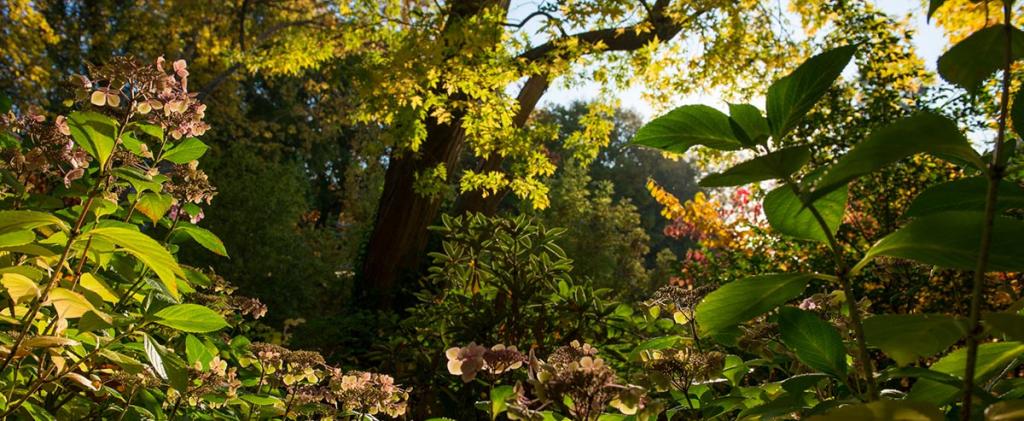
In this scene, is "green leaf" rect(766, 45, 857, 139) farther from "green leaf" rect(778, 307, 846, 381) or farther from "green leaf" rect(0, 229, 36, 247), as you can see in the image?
"green leaf" rect(0, 229, 36, 247)

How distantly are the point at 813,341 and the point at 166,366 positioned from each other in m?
0.98

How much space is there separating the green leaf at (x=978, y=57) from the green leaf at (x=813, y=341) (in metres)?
0.31

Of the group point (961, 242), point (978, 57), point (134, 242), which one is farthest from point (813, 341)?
point (134, 242)

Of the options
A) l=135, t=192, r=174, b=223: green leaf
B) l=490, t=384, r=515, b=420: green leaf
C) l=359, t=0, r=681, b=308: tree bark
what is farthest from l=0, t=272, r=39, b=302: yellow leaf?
l=359, t=0, r=681, b=308: tree bark

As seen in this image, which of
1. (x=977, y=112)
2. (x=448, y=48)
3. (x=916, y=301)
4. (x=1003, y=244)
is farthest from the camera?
(x=448, y=48)

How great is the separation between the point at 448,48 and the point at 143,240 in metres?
4.45

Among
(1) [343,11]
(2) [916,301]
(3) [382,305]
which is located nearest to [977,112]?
(2) [916,301]

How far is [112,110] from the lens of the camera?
1.44 metres

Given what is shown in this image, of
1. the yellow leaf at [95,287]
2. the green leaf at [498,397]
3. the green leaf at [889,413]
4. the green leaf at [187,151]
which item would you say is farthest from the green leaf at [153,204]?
the green leaf at [889,413]

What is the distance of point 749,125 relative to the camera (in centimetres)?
65

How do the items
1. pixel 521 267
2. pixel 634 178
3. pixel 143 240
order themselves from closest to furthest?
pixel 143 240, pixel 521 267, pixel 634 178

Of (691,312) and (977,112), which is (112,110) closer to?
(691,312)

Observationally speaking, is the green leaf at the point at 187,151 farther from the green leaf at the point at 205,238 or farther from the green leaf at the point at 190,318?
the green leaf at the point at 190,318

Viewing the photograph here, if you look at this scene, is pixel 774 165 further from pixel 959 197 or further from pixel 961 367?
pixel 961 367
